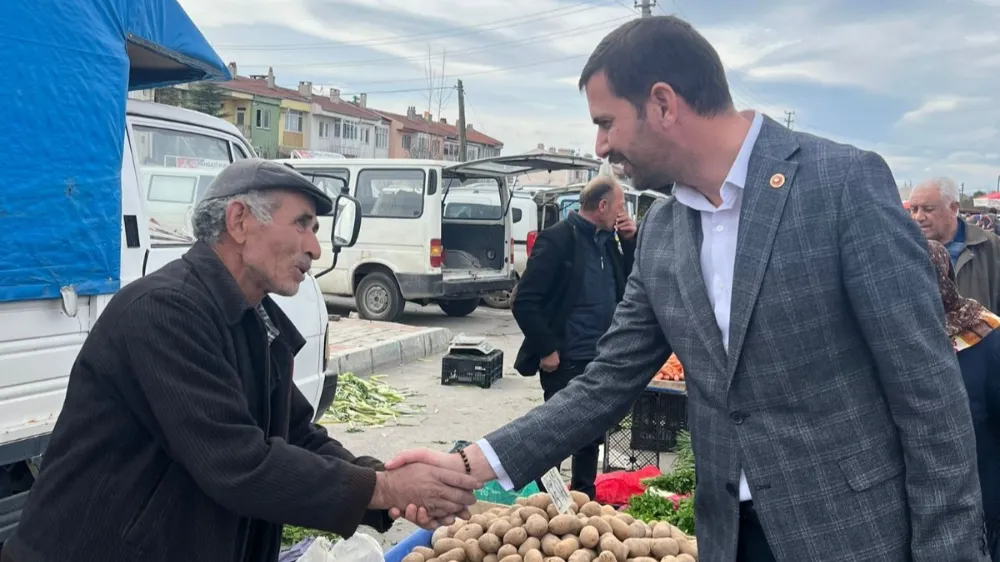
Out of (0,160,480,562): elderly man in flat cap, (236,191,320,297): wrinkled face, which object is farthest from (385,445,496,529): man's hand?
(236,191,320,297): wrinkled face

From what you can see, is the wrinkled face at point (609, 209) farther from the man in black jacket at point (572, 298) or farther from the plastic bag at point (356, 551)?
the plastic bag at point (356, 551)

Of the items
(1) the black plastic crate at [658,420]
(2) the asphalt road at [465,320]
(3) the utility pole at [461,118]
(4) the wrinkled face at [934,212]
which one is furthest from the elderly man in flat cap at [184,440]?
(3) the utility pole at [461,118]

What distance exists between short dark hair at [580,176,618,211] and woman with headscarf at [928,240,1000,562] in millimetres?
2517

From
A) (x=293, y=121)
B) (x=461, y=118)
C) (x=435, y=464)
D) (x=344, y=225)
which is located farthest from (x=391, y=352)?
(x=293, y=121)

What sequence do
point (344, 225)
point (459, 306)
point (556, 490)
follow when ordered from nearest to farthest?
point (556, 490) < point (344, 225) < point (459, 306)

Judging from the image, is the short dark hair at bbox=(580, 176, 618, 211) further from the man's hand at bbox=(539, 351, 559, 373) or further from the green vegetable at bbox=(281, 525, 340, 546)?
the green vegetable at bbox=(281, 525, 340, 546)

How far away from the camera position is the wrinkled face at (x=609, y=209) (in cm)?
521

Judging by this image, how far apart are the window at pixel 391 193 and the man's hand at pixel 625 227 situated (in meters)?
6.47

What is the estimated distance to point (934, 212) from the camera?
5.43 metres

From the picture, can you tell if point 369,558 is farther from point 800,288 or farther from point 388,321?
point 388,321

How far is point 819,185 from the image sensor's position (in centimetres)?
170

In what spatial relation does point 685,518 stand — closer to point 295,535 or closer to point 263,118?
point 295,535

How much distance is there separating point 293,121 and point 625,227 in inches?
2223

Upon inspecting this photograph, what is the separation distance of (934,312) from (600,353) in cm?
97
